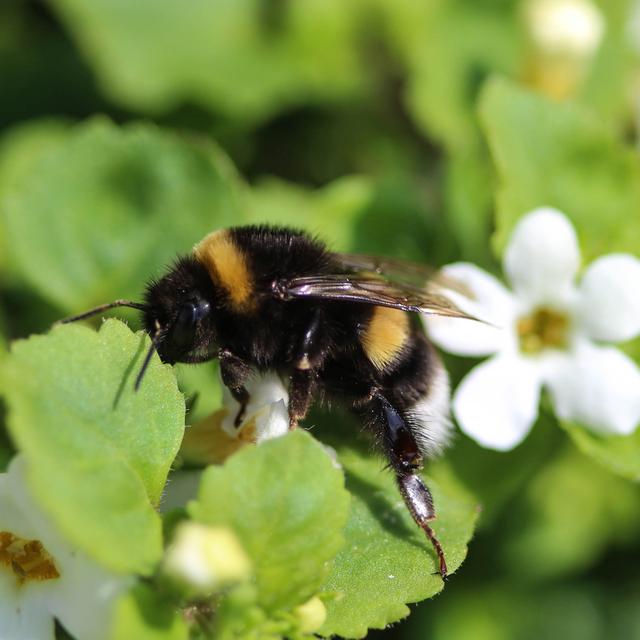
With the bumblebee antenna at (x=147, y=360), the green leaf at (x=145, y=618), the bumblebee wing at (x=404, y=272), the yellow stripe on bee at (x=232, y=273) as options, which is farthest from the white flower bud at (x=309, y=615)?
the bumblebee wing at (x=404, y=272)

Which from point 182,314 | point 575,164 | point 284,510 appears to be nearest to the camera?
point 284,510

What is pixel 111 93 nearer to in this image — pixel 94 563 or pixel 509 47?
pixel 509 47

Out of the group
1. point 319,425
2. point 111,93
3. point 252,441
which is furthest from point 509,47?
point 252,441

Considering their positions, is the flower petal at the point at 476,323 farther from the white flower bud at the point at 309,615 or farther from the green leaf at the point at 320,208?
the white flower bud at the point at 309,615

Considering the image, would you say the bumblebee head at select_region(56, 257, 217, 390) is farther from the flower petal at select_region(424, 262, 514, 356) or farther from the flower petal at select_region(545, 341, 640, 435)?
the flower petal at select_region(545, 341, 640, 435)

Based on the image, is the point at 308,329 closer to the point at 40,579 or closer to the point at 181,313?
Result: the point at 181,313

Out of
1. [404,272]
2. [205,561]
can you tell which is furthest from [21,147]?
[205,561]
